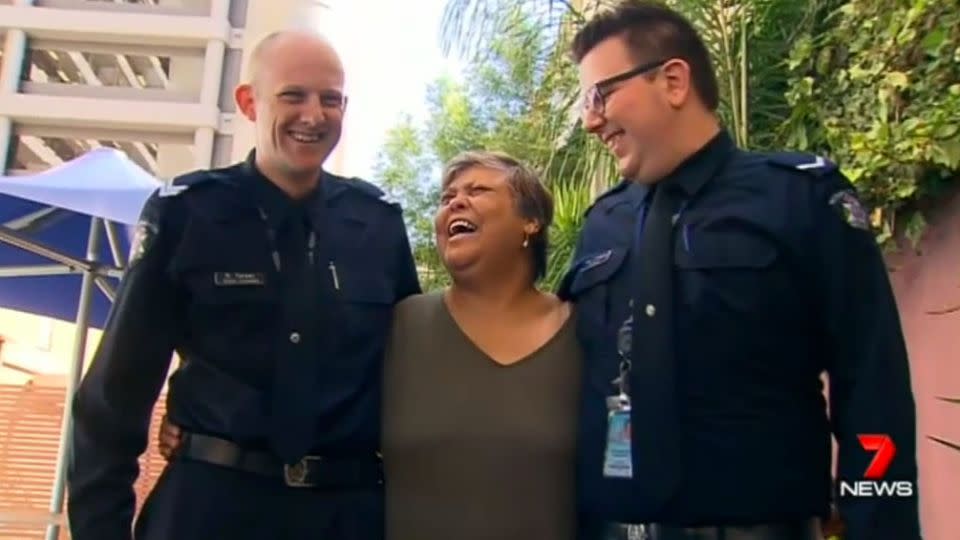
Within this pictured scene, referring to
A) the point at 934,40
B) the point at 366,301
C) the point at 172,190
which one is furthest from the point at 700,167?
the point at 934,40

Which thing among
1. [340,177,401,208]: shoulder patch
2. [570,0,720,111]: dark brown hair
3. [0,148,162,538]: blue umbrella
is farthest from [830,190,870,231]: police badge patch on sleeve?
[0,148,162,538]: blue umbrella

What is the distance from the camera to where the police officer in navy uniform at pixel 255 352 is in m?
1.89

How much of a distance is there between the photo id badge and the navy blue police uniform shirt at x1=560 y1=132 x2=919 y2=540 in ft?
0.07

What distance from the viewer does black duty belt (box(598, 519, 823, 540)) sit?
66.2 inches

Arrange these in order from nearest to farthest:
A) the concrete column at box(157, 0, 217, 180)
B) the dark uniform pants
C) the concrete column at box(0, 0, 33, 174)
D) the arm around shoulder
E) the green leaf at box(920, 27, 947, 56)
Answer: the arm around shoulder, the dark uniform pants, the green leaf at box(920, 27, 947, 56), the concrete column at box(157, 0, 217, 180), the concrete column at box(0, 0, 33, 174)

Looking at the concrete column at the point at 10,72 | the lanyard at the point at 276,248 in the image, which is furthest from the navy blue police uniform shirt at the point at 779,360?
the concrete column at the point at 10,72

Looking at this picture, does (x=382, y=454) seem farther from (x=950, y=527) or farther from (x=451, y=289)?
(x=950, y=527)

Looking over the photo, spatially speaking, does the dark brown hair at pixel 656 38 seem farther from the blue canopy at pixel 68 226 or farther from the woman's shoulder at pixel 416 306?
the blue canopy at pixel 68 226

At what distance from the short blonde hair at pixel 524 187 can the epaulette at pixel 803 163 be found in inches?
23.9

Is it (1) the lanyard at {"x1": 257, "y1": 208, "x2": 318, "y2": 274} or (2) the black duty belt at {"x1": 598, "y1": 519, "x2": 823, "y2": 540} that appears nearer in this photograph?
(2) the black duty belt at {"x1": 598, "y1": 519, "x2": 823, "y2": 540}

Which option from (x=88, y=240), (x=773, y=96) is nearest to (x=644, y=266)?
(x=773, y=96)

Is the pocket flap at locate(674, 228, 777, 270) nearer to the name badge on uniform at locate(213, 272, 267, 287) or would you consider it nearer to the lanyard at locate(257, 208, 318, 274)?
the lanyard at locate(257, 208, 318, 274)

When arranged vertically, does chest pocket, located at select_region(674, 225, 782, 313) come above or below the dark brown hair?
below

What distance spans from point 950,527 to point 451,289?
1.98 m
